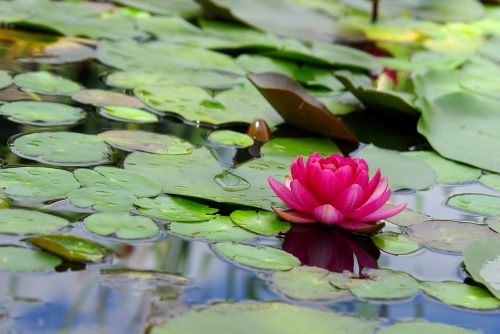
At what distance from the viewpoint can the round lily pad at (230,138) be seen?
1.99m

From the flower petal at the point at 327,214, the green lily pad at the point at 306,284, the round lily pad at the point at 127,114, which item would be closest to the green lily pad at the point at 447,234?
the flower petal at the point at 327,214

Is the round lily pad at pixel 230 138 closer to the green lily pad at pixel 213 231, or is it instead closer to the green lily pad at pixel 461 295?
the green lily pad at pixel 213 231

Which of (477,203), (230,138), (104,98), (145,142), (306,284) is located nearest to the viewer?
(306,284)

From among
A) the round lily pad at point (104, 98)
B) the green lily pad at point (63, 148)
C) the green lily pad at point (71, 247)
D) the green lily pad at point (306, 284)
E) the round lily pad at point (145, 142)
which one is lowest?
the green lily pad at point (71, 247)

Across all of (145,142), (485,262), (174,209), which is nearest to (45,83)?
(145,142)

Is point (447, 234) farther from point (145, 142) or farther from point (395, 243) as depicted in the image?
point (145, 142)

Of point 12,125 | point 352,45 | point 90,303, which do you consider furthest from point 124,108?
point 352,45

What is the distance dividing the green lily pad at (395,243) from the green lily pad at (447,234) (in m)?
0.02

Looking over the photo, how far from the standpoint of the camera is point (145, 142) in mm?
1876

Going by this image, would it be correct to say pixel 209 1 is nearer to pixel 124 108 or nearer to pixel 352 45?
pixel 352 45

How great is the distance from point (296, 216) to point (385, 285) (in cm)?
26

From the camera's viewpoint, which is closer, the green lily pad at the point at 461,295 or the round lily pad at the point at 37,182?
the green lily pad at the point at 461,295

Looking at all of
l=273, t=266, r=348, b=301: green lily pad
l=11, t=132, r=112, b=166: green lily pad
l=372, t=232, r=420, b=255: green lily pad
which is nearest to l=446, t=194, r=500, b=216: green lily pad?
l=372, t=232, r=420, b=255: green lily pad

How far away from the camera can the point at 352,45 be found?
3.22 m
